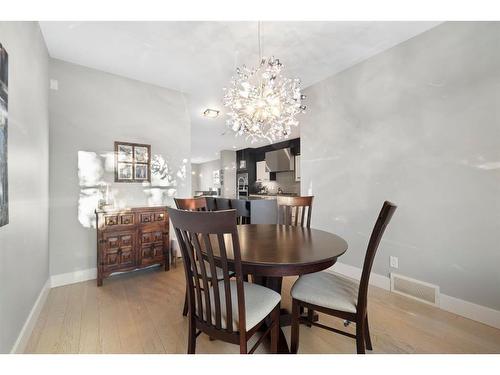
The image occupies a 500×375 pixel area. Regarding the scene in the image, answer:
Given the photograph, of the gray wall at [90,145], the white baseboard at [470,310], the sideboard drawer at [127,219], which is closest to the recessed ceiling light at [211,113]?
the gray wall at [90,145]

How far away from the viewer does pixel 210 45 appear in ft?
7.65

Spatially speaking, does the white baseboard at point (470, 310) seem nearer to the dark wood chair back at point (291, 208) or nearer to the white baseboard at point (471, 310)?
the white baseboard at point (471, 310)

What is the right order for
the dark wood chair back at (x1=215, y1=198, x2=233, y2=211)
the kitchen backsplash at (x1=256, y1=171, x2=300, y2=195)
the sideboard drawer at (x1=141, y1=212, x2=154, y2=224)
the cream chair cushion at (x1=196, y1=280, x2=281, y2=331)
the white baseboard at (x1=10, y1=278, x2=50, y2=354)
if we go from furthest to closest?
1. the kitchen backsplash at (x1=256, y1=171, x2=300, y2=195)
2. the dark wood chair back at (x1=215, y1=198, x2=233, y2=211)
3. the sideboard drawer at (x1=141, y1=212, x2=154, y2=224)
4. the white baseboard at (x1=10, y1=278, x2=50, y2=354)
5. the cream chair cushion at (x1=196, y1=280, x2=281, y2=331)

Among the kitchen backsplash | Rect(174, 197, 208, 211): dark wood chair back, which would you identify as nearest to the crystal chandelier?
Rect(174, 197, 208, 211): dark wood chair back

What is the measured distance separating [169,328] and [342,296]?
131cm

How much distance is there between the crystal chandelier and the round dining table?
96 centimetres

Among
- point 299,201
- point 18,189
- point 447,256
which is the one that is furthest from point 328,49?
point 18,189

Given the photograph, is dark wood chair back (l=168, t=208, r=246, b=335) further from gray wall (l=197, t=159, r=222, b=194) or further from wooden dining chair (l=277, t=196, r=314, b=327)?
A: gray wall (l=197, t=159, r=222, b=194)

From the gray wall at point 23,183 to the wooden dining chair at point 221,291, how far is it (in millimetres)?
1045

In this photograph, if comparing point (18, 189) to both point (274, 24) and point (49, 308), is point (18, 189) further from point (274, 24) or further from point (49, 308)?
point (274, 24)

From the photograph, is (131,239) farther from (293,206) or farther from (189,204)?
(293,206)

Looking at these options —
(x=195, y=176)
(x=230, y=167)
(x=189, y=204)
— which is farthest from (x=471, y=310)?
(x=195, y=176)

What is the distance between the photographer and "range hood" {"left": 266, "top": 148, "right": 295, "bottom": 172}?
21.1 ft

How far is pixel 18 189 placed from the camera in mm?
1533
